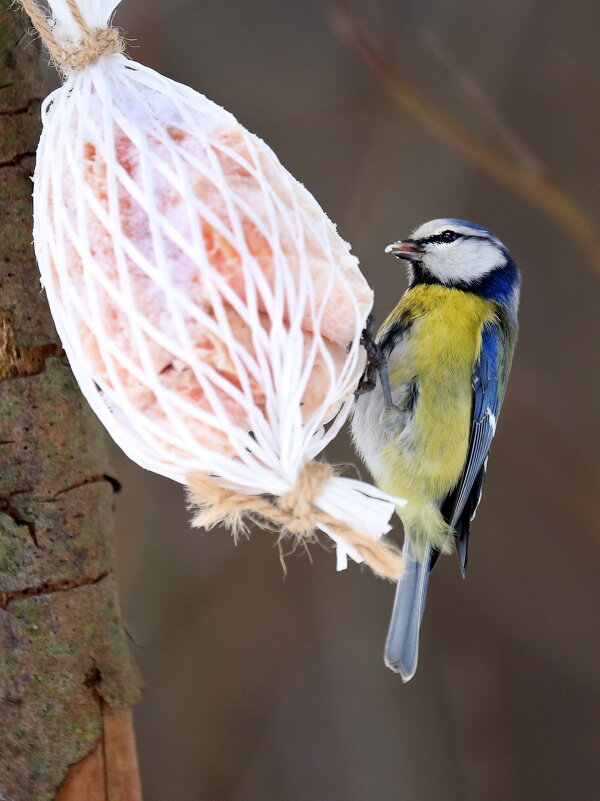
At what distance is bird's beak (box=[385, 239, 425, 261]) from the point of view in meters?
1.46

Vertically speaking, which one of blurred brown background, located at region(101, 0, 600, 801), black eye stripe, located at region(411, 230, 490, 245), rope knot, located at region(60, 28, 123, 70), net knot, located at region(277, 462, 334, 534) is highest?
rope knot, located at region(60, 28, 123, 70)

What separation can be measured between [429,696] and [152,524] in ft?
2.66

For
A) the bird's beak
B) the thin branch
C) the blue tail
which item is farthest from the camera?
the thin branch

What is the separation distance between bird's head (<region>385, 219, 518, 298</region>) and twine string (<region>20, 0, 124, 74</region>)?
2.22 ft

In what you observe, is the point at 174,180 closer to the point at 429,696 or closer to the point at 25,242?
the point at 25,242

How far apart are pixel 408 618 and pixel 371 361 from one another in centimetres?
46

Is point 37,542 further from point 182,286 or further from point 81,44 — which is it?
point 81,44

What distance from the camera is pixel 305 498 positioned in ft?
2.72

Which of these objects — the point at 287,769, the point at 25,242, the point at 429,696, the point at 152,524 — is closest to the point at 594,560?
the point at 429,696

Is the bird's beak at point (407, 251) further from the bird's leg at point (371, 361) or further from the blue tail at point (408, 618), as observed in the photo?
the blue tail at point (408, 618)

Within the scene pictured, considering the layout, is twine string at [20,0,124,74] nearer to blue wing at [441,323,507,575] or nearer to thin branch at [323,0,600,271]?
blue wing at [441,323,507,575]

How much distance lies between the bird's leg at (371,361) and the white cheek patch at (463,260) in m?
0.31

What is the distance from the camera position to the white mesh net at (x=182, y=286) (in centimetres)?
81

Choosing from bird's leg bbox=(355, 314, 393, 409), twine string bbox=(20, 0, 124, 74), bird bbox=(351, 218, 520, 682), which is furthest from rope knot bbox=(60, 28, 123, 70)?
bird bbox=(351, 218, 520, 682)
